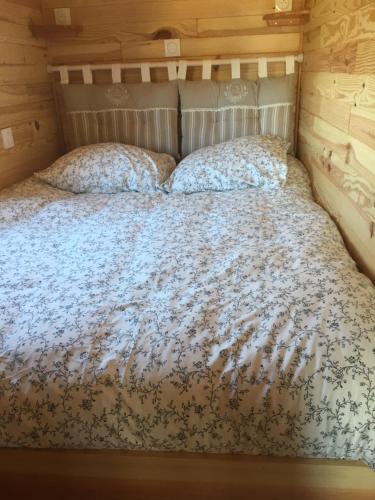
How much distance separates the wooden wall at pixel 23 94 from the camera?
86.0 inches

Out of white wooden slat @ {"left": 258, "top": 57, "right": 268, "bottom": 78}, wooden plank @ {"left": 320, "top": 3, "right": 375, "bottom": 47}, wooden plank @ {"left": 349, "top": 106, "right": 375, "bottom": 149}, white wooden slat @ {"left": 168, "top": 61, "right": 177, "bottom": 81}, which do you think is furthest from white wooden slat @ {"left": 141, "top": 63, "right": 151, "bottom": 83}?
wooden plank @ {"left": 349, "top": 106, "right": 375, "bottom": 149}

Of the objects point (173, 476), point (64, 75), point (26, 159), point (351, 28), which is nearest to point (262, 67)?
point (351, 28)

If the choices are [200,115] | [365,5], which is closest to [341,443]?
[365,5]

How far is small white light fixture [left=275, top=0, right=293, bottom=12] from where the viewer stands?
2342mm

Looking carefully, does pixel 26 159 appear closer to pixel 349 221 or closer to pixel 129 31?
pixel 129 31

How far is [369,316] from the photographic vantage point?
3.22 feet

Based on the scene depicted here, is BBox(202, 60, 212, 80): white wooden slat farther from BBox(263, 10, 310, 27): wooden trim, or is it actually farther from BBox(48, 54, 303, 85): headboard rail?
BBox(263, 10, 310, 27): wooden trim

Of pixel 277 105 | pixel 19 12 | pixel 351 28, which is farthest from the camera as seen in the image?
pixel 277 105

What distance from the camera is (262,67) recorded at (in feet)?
8.08

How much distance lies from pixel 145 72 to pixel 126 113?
0.30 metres

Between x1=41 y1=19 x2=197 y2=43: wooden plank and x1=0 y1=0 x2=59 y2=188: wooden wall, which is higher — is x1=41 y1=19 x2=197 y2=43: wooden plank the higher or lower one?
the higher one

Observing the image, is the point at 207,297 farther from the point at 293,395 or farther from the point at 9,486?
the point at 9,486

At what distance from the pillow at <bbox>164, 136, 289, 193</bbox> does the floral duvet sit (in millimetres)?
793

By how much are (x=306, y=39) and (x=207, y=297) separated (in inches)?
78.2
